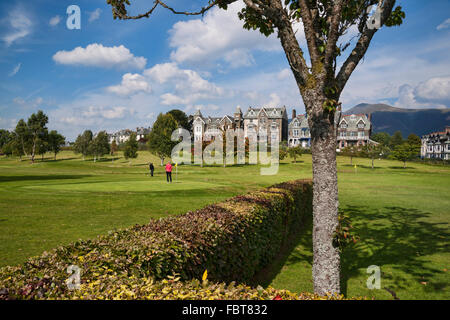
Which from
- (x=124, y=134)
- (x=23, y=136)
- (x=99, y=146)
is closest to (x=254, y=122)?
(x=99, y=146)

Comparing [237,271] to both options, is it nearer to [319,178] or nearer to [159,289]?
[319,178]

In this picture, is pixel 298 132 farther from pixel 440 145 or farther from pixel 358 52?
pixel 358 52

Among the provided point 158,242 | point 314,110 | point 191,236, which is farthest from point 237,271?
point 314,110

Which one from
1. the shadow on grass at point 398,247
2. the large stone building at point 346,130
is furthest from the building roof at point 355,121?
the shadow on grass at point 398,247

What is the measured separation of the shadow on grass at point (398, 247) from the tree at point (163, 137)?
53.1 metres

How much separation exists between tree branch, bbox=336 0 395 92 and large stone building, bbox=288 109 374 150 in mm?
98292

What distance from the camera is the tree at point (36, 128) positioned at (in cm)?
8225

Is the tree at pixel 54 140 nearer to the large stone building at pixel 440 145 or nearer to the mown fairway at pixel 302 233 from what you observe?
the mown fairway at pixel 302 233

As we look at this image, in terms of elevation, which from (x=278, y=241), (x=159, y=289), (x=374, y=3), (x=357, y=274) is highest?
(x=374, y=3)

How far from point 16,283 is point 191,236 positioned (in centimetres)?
277

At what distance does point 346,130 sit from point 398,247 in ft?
346

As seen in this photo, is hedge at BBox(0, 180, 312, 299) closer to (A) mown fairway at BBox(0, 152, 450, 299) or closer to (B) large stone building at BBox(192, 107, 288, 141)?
(A) mown fairway at BBox(0, 152, 450, 299)

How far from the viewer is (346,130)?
106 m
